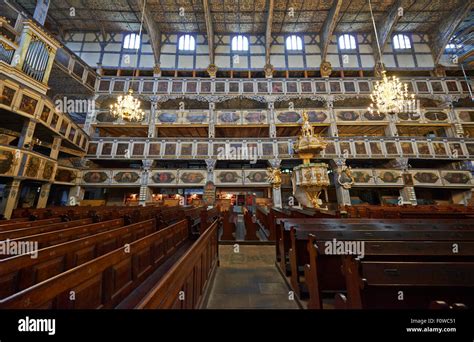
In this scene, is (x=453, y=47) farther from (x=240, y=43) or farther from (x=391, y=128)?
(x=240, y=43)

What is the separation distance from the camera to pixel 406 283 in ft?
3.80

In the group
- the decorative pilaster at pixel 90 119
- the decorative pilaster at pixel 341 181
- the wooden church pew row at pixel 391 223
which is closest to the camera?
the wooden church pew row at pixel 391 223

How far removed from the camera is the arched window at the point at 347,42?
1506 cm

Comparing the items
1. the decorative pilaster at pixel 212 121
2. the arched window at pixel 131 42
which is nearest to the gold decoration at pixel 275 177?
the decorative pilaster at pixel 212 121

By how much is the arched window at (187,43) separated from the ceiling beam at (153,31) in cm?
161

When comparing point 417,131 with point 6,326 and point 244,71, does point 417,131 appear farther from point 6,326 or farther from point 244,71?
point 6,326

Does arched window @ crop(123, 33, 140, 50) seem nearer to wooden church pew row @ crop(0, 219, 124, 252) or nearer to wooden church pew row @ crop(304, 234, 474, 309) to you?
wooden church pew row @ crop(0, 219, 124, 252)

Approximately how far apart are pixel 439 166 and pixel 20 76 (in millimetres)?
24262

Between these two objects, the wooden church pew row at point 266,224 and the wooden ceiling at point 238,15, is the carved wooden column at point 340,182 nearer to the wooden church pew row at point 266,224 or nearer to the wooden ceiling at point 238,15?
the wooden church pew row at point 266,224

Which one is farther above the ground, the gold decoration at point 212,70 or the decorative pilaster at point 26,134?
the gold decoration at point 212,70

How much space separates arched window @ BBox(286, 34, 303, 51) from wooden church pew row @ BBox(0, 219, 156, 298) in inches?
693

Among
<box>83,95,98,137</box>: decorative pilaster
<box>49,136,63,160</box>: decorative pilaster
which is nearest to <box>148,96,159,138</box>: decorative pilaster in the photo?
<box>83,95,98,137</box>: decorative pilaster

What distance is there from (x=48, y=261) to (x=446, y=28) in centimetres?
2275

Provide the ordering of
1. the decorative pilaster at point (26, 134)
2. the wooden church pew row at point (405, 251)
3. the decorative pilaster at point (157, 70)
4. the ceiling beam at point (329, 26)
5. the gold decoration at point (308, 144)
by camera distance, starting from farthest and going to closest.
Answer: the decorative pilaster at point (157, 70) → the ceiling beam at point (329, 26) → the gold decoration at point (308, 144) → the decorative pilaster at point (26, 134) → the wooden church pew row at point (405, 251)
